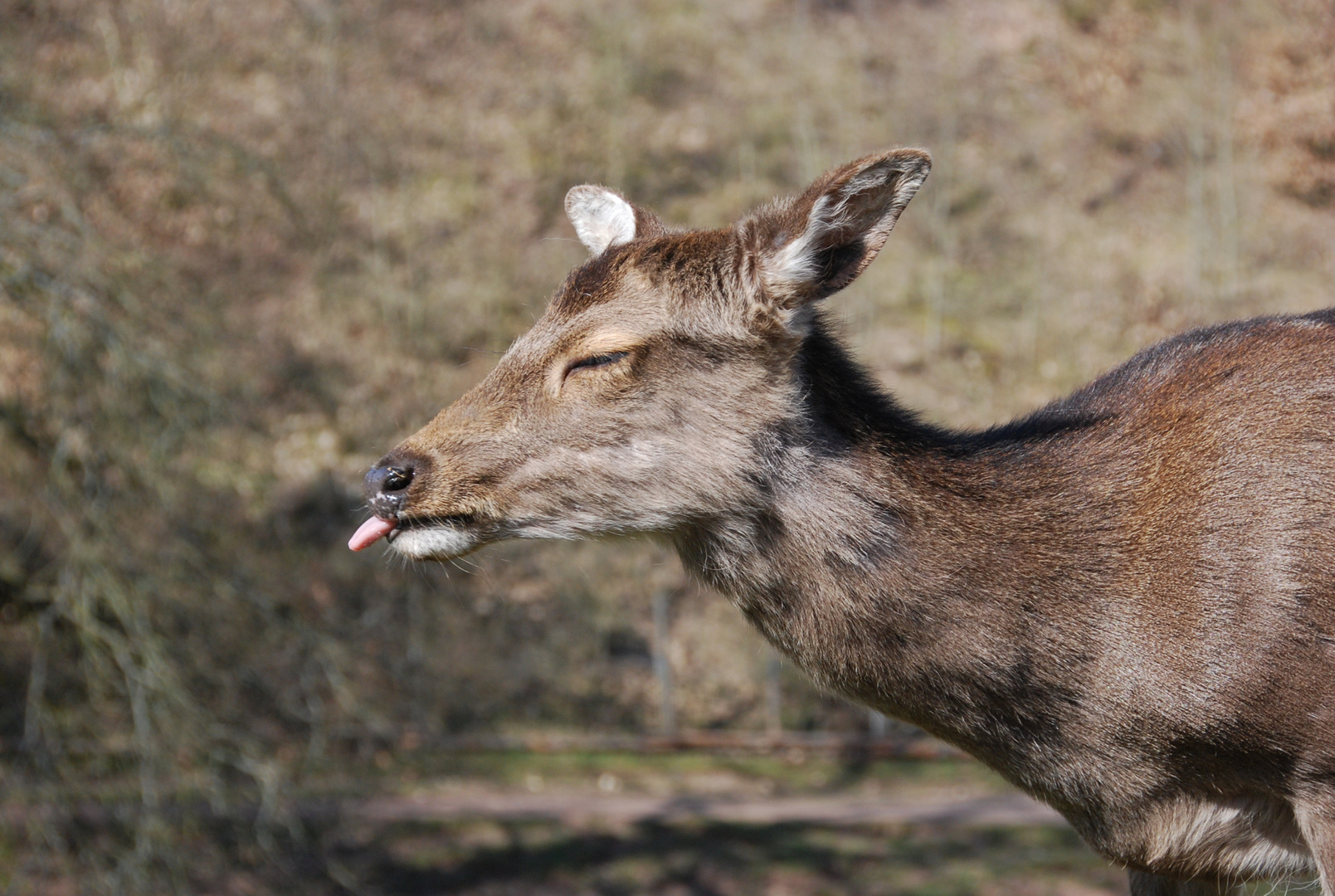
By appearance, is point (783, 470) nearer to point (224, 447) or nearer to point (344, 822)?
point (224, 447)

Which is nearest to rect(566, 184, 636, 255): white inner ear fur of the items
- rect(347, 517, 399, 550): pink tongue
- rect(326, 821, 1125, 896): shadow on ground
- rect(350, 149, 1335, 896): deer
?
rect(350, 149, 1335, 896): deer

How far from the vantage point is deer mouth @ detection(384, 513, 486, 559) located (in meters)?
3.55

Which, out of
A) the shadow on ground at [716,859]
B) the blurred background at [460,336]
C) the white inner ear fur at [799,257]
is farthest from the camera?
the shadow on ground at [716,859]

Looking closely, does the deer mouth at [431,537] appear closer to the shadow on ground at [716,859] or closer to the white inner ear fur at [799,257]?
the white inner ear fur at [799,257]

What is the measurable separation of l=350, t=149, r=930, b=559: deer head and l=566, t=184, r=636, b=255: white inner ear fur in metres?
0.65

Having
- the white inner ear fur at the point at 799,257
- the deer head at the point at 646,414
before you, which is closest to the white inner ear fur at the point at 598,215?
the deer head at the point at 646,414

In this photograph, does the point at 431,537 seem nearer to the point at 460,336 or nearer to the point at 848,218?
the point at 848,218

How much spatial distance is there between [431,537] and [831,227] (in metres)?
1.44

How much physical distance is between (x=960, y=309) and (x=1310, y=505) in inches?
658

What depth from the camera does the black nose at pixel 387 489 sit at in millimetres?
3521

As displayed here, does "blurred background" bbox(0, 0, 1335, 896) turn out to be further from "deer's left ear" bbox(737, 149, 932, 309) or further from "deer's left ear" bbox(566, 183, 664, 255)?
"deer's left ear" bbox(737, 149, 932, 309)

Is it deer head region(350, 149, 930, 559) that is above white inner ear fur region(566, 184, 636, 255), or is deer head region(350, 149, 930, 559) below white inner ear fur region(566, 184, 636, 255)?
below

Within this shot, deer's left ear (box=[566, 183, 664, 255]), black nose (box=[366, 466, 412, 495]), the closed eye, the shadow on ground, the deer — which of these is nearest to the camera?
the deer

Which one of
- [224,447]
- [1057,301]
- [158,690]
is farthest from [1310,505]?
[1057,301]
